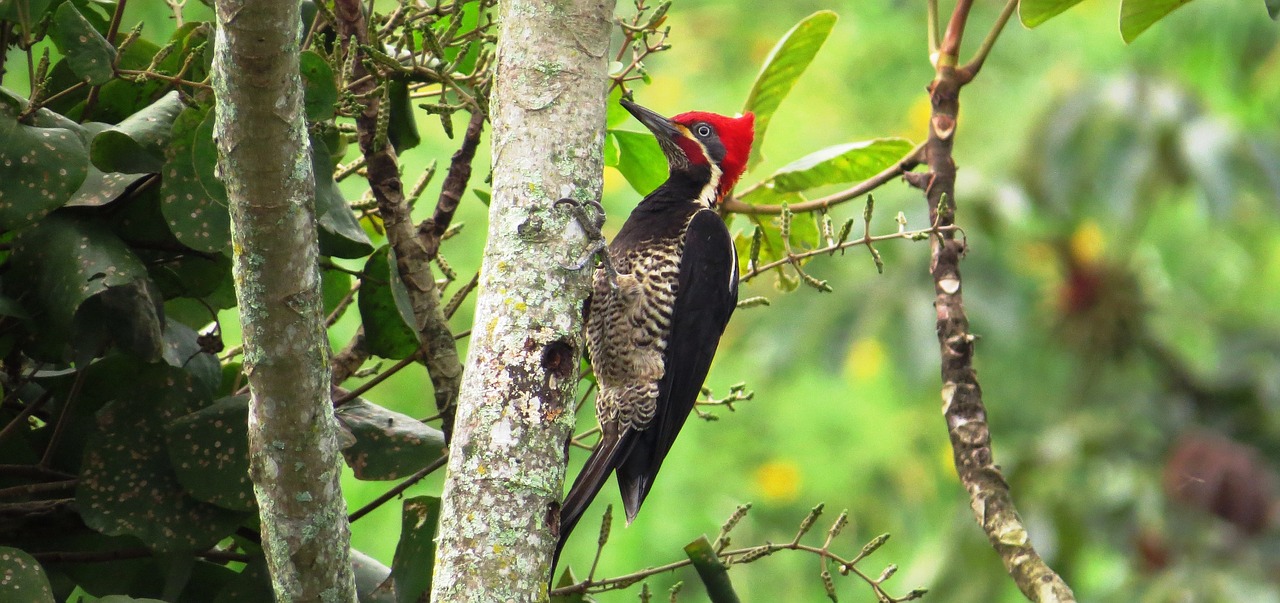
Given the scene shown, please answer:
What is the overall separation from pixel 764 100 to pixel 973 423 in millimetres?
887

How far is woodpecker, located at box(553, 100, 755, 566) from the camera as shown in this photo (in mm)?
2629

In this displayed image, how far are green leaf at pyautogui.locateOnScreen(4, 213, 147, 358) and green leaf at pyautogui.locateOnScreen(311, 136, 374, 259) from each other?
248 mm

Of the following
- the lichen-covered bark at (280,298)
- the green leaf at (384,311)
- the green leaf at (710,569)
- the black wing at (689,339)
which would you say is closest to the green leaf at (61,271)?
the lichen-covered bark at (280,298)

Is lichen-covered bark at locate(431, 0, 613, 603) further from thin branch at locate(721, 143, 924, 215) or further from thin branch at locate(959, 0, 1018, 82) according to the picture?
thin branch at locate(959, 0, 1018, 82)

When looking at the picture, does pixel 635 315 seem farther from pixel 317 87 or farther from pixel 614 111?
pixel 317 87

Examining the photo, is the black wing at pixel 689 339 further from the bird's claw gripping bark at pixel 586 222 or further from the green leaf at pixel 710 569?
the bird's claw gripping bark at pixel 586 222

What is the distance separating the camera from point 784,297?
528cm

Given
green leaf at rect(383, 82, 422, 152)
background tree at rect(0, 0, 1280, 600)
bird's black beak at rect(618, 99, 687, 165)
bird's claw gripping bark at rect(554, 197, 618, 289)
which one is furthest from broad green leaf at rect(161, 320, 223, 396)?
bird's black beak at rect(618, 99, 687, 165)

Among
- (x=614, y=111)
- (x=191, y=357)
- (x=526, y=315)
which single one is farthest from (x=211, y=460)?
(x=614, y=111)

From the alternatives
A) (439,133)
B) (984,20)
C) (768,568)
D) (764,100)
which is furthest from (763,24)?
(764,100)

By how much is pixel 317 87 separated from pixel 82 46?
30 centimetres

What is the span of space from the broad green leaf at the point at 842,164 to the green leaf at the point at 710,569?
87cm

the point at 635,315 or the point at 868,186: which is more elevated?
the point at 868,186

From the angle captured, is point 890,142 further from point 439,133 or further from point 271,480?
point 439,133
